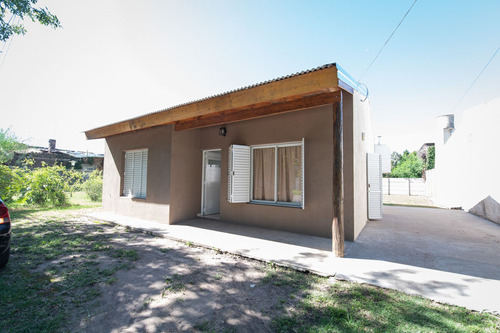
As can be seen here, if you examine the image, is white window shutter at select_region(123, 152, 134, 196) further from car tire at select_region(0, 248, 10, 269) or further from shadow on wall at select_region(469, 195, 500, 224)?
shadow on wall at select_region(469, 195, 500, 224)

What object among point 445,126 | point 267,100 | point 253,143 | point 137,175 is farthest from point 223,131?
point 445,126

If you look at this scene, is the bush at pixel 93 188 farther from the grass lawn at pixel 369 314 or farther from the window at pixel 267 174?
the grass lawn at pixel 369 314

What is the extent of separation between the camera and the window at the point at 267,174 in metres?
5.44

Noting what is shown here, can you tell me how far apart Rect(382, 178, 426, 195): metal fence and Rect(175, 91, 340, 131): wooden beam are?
1777cm

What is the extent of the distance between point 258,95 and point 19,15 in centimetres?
844

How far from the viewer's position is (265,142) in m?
5.80

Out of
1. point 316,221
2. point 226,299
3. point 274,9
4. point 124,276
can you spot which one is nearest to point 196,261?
point 124,276

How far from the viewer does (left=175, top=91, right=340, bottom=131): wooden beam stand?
4048 millimetres

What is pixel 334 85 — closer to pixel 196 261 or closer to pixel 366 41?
pixel 196 261

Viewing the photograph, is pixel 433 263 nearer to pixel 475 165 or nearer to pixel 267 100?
pixel 267 100

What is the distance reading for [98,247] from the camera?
421 centimetres

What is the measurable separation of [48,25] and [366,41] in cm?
1019

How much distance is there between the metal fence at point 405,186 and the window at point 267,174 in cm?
1668

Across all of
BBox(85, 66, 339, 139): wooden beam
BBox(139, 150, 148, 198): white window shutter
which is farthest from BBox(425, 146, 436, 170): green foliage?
BBox(139, 150, 148, 198): white window shutter
